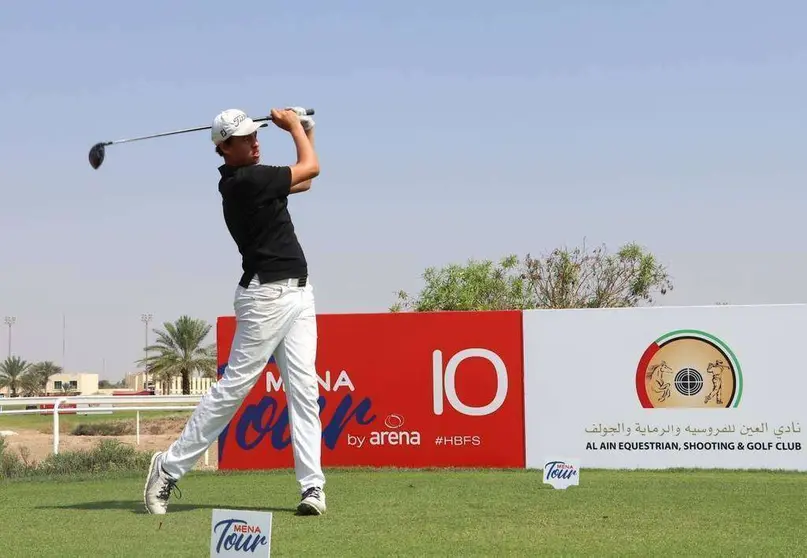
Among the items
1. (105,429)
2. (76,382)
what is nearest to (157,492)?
(105,429)

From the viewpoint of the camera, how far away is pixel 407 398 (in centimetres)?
1085

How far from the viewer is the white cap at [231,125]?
560 cm

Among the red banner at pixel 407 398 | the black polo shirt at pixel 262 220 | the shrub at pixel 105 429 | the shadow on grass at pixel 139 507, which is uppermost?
the black polo shirt at pixel 262 220

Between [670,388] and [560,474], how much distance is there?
4.26 m

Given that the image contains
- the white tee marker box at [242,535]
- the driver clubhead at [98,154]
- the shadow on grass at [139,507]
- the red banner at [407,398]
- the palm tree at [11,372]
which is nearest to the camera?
the white tee marker box at [242,535]

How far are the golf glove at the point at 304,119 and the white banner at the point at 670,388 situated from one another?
5.36 m

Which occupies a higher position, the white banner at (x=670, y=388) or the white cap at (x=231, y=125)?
the white cap at (x=231, y=125)

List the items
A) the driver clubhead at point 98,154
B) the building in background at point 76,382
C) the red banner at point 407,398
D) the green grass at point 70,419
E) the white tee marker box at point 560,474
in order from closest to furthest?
the white tee marker box at point 560,474 → the driver clubhead at point 98,154 → the red banner at point 407,398 → the green grass at point 70,419 → the building in background at point 76,382

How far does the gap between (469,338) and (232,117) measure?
18.3 feet

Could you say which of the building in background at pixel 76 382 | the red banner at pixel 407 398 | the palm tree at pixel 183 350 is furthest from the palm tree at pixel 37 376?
the red banner at pixel 407 398

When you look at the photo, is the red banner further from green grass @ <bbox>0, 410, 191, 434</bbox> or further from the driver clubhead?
green grass @ <bbox>0, 410, 191, 434</bbox>

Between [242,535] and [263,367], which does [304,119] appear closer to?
[263,367]

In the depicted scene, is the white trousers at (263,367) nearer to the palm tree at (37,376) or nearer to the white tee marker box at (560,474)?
the white tee marker box at (560,474)

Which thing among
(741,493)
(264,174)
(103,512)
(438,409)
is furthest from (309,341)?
(438,409)
